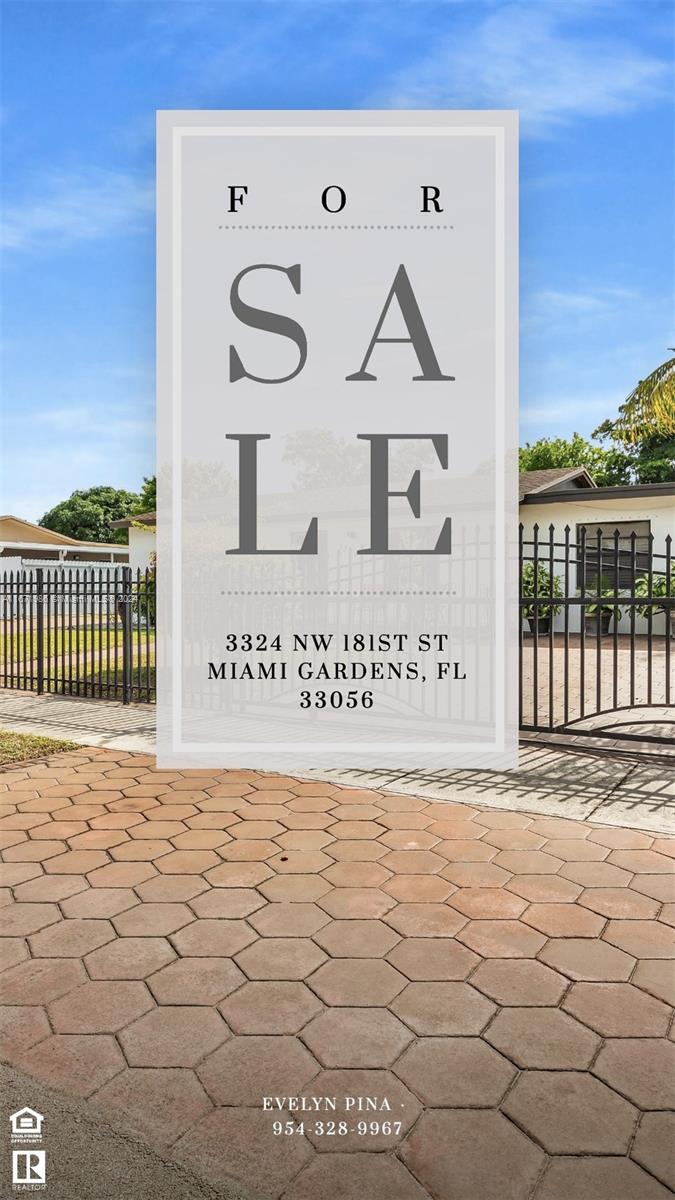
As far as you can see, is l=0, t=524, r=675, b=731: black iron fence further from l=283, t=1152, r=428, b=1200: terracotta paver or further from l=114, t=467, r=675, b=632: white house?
l=283, t=1152, r=428, b=1200: terracotta paver

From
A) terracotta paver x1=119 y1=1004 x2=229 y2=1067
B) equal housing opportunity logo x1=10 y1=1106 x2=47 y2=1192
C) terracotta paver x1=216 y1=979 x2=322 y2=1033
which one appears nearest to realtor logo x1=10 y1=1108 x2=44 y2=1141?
equal housing opportunity logo x1=10 y1=1106 x2=47 y2=1192

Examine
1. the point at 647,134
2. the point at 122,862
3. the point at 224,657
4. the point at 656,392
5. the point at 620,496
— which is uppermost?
the point at 647,134

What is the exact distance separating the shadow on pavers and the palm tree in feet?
31.7

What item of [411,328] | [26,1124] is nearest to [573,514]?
[411,328]

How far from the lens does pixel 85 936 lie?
3.01 metres

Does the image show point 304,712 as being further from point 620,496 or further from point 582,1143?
point 620,496

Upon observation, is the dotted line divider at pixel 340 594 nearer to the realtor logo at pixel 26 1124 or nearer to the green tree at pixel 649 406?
the green tree at pixel 649 406

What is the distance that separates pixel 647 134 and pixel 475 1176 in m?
6.63

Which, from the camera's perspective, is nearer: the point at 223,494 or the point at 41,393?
the point at 41,393

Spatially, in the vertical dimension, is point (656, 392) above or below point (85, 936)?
above

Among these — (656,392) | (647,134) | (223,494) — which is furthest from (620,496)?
(223,494)

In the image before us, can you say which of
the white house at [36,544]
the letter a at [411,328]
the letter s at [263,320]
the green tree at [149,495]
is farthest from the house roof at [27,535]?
the letter a at [411,328]

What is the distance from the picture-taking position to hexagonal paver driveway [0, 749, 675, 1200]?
1881 mm

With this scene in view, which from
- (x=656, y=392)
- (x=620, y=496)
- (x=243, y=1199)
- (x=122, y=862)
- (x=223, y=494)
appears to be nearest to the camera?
(x=243, y=1199)
